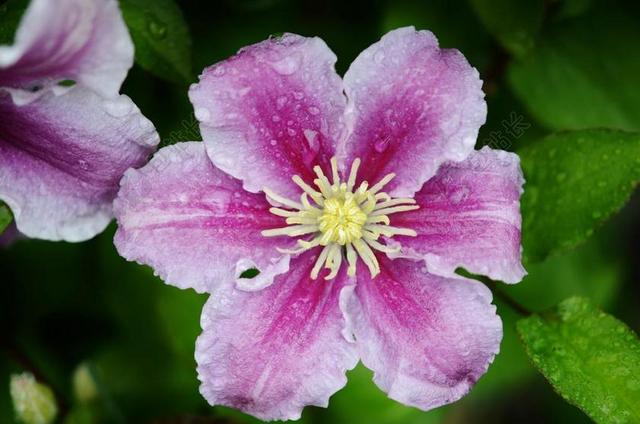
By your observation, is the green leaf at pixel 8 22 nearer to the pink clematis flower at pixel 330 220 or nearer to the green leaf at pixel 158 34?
the green leaf at pixel 158 34

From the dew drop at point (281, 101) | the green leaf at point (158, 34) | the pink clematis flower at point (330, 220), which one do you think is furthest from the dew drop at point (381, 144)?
the green leaf at point (158, 34)

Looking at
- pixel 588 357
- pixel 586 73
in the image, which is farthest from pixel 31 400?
pixel 586 73

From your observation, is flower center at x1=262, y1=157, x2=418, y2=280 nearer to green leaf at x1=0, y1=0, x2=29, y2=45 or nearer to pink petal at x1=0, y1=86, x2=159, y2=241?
pink petal at x1=0, y1=86, x2=159, y2=241

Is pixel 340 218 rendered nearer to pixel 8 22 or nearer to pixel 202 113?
pixel 202 113

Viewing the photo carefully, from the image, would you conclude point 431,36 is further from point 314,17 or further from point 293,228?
point 314,17

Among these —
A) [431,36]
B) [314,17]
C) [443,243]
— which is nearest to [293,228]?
[443,243]

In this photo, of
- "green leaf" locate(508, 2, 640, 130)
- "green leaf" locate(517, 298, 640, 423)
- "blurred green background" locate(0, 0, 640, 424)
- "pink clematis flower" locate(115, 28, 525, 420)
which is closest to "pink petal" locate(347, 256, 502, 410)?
"pink clematis flower" locate(115, 28, 525, 420)
